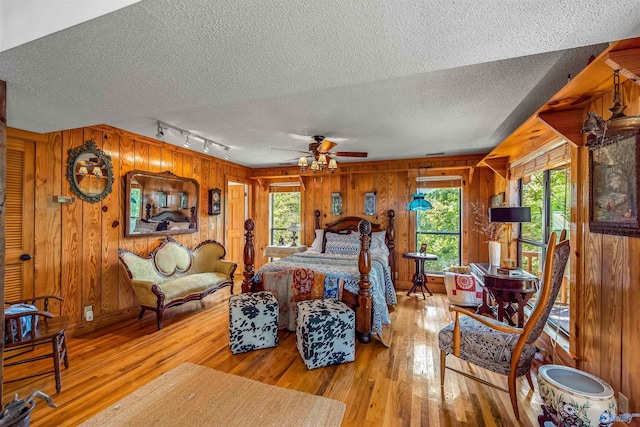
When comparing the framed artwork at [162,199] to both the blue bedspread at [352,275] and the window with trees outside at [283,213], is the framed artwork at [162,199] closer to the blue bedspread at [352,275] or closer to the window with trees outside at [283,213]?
the blue bedspread at [352,275]

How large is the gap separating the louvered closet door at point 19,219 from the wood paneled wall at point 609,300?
4.96 meters

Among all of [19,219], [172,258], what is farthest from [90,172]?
[172,258]

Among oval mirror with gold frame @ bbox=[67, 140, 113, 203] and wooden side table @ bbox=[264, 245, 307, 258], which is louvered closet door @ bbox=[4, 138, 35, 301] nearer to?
oval mirror with gold frame @ bbox=[67, 140, 113, 203]

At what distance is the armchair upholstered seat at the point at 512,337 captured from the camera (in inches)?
72.2

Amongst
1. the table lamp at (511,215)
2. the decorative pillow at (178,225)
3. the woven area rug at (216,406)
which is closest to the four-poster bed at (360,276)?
the woven area rug at (216,406)

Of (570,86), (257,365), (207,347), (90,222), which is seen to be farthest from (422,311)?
(90,222)

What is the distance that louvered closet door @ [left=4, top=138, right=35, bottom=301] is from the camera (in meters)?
2.62

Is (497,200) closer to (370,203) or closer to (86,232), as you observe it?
(370,203)

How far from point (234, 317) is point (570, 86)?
325 cm

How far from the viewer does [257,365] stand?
2.51 metres

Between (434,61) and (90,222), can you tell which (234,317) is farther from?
Result: (434,61)

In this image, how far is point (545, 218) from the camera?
306 cm

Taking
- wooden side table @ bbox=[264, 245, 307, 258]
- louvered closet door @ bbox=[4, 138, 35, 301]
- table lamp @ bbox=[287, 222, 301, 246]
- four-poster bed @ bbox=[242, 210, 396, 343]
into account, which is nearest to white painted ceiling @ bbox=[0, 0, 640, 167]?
louvered closet door @ bbox=[4, 138, 35, 301]

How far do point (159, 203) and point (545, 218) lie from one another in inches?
202
